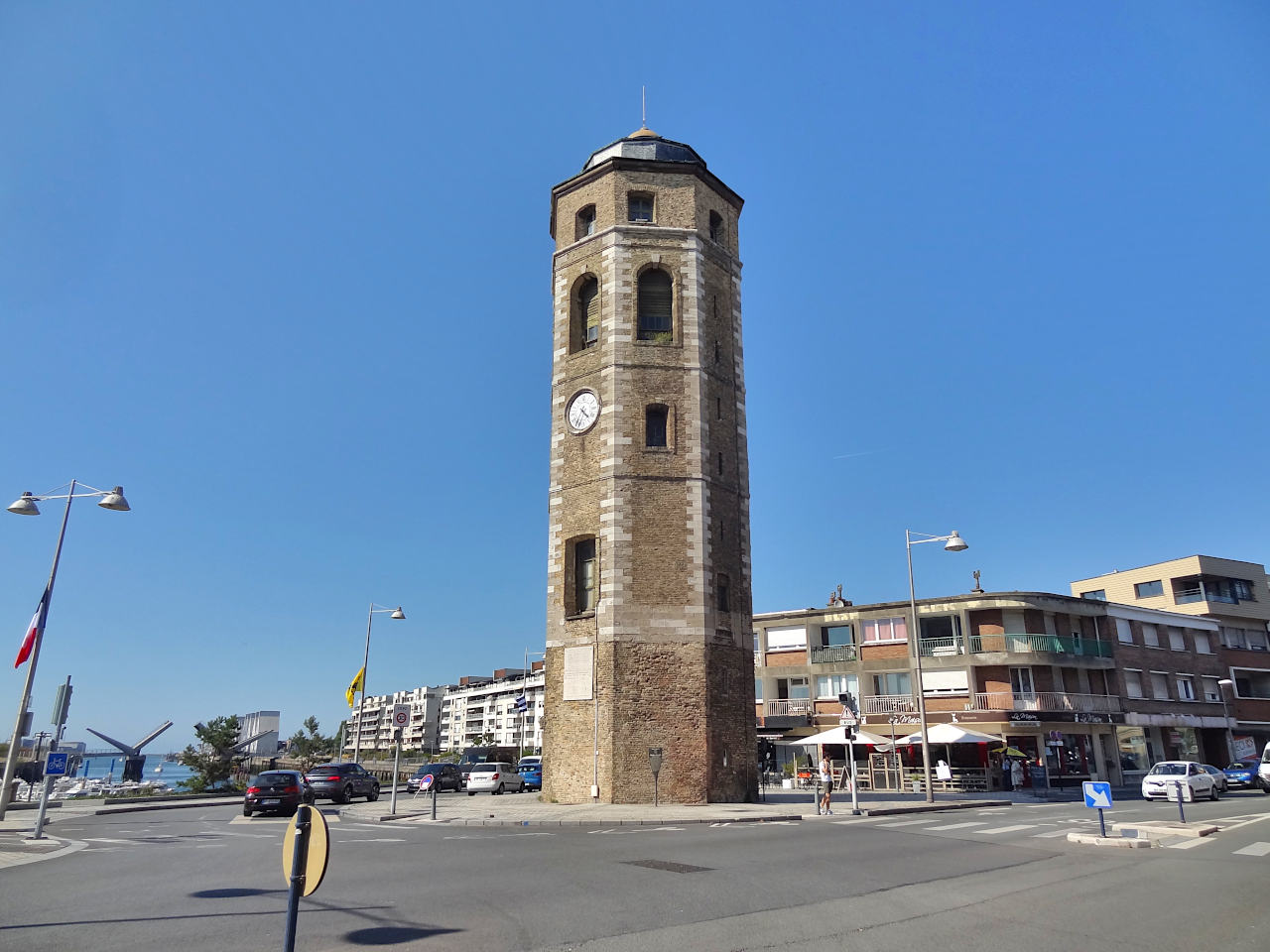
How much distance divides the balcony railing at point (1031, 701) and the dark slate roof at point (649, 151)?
28.8 m

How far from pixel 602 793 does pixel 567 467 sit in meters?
10.9

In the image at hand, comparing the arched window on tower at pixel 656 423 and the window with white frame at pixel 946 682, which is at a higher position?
the arched window on tower at pixel 656 423

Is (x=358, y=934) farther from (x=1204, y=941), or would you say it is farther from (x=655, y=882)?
(x=1204, y=941)

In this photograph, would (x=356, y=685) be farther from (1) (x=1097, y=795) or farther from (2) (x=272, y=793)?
(1) (x=1097, y=795)

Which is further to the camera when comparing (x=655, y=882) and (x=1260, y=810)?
(x=1260, y=810)

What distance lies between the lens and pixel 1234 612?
52.9 m

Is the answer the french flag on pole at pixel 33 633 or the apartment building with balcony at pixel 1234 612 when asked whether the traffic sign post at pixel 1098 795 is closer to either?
the french flag on pole at pixel 33 633

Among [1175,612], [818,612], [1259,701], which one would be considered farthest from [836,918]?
[1259,701]

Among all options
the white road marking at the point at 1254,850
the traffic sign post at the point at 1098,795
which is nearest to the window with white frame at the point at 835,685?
the traffic sign post at the point at 1098,795

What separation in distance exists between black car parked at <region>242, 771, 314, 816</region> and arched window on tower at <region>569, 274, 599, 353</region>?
17.0 meters

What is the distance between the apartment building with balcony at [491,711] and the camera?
399 ft

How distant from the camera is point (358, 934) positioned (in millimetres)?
7426

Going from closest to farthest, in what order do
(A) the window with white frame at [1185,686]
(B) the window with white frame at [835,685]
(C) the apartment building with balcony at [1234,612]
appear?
(B) the window with white frame at [835,685] → (A) the window with white frame at [1185,686] → (C) the apartment building with balcony at [1234,612]

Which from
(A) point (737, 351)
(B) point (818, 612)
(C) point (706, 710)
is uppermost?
(A) point (737, 351)
